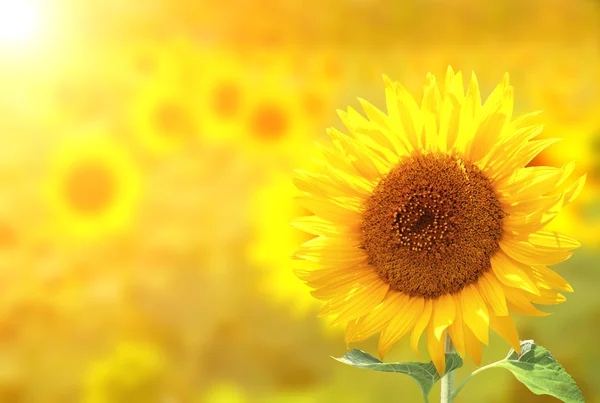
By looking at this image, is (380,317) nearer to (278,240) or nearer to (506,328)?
(506,328)

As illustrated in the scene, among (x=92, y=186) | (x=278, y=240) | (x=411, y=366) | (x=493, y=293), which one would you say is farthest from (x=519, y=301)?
(x=92, y=186)

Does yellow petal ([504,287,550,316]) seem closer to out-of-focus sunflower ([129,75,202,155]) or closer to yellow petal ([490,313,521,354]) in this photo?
yellow petal ([490,313,521,354])

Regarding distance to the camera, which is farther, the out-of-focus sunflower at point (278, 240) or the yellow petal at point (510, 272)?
the out-of-focus sunflower at point (278, 240)

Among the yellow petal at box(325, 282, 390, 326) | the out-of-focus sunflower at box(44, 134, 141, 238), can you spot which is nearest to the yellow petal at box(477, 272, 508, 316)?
the yellow petal at box(325, 282, 390, 326)

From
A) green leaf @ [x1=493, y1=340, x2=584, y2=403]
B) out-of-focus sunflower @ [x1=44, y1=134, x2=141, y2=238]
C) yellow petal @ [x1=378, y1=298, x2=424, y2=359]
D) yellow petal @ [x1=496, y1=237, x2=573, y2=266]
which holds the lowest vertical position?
green leaf @ [x1=493, y1=340, x2=584, y2=403]

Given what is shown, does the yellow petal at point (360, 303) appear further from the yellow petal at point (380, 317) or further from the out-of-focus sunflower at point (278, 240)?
the out-of-focus sunflower at point (278, 240)

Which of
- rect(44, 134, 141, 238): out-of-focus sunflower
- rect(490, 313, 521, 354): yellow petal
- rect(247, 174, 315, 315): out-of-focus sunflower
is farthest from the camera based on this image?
rect(44, 134, 141, 238): out-of-focus sunflower

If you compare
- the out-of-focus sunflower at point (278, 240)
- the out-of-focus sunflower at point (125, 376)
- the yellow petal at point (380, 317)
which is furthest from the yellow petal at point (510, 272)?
the out-of-focus sunflower at point (125, 376)
